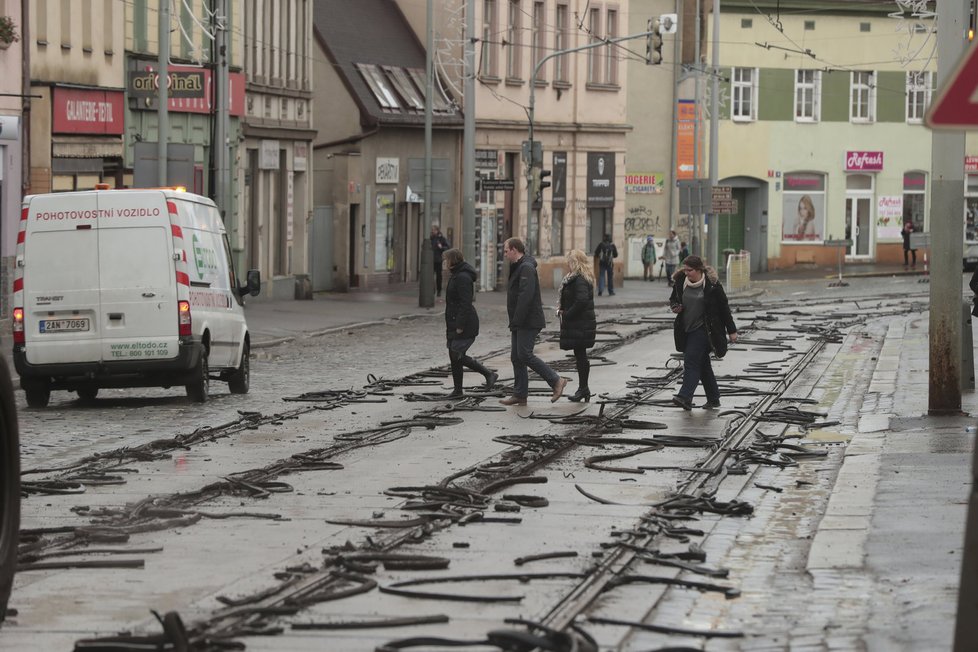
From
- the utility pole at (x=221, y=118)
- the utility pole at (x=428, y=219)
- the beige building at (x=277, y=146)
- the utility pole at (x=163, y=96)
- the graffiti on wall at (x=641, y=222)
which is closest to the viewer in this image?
the utility pole at (x=163, y=96)

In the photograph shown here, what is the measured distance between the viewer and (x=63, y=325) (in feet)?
67.8

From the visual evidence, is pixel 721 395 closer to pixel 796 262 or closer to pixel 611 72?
pixel 611 72

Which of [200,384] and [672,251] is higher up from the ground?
[672,251]

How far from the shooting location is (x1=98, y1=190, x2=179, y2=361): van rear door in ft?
67.8

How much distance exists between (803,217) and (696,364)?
57671 mm

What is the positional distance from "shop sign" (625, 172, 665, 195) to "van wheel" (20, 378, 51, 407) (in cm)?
5243

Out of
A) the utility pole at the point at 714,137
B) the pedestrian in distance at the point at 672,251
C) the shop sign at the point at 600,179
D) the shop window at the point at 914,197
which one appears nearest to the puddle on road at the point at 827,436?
the utility pole at the point at 714,137

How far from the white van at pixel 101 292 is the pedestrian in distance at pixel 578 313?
4.06m

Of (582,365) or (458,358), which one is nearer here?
(582,365)

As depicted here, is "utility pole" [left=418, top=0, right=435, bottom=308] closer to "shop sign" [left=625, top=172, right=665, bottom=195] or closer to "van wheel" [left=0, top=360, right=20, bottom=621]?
"shop sign" [left=625, top=172, right=665, bottom=195]

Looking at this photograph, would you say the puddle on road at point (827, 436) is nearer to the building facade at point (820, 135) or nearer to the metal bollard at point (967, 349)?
the metal bollard at point (967, 349)

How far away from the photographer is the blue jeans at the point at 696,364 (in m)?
20.2

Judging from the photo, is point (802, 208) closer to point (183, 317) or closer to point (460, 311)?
point (460, 311)

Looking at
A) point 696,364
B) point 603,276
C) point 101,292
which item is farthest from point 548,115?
point 696,364
